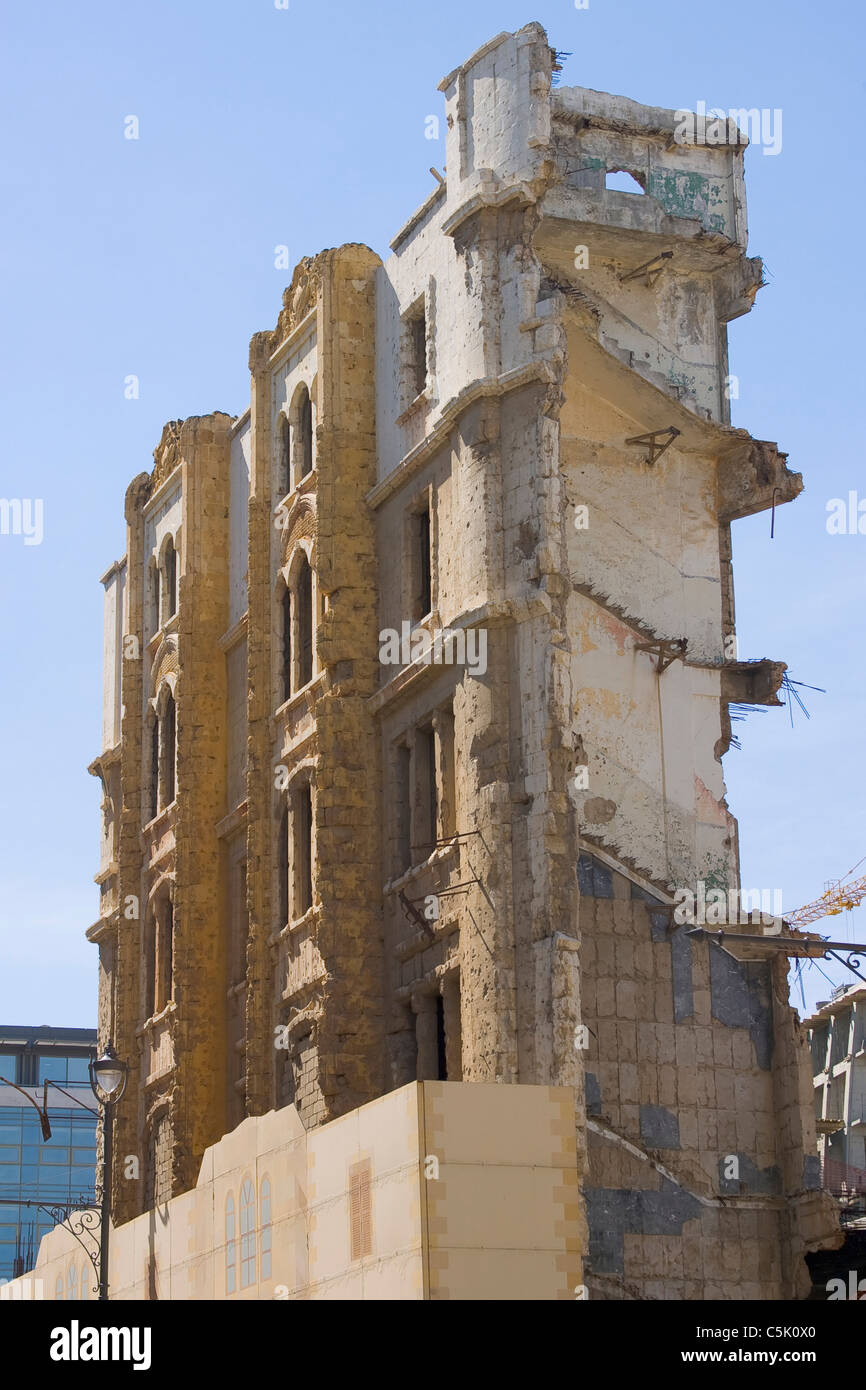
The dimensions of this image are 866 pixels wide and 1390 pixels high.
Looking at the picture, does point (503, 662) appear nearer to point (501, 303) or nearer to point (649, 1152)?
point (501, 303)

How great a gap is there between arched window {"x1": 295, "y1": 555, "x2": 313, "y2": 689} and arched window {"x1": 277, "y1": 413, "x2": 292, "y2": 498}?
6.36ft

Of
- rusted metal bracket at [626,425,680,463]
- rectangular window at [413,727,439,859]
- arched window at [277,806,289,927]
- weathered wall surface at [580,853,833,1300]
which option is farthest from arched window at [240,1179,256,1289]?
rusted metal bracket at [626,425,680,463]

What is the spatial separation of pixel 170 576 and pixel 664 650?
10732 mm

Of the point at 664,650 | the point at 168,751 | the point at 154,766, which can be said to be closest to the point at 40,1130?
the point at 154,766

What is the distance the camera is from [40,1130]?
252 ft

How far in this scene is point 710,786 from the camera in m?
37.2

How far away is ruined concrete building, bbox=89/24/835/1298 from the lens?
91.8ft

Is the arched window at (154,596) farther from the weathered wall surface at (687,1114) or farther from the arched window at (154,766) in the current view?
the weathered wall surface at (687,1114)

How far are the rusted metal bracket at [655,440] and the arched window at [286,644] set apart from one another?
6.73 m

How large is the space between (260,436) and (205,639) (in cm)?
451

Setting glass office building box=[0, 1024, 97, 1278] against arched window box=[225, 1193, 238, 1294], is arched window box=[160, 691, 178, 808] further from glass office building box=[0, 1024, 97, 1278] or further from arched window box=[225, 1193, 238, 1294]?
glass office building box=[0, 1024, 97, 1278]

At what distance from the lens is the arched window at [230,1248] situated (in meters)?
26.5

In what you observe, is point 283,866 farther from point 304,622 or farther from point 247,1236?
point 247,1236
